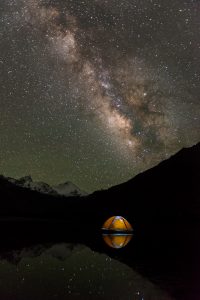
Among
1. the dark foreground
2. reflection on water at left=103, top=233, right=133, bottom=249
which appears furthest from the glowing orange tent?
the dark foreground

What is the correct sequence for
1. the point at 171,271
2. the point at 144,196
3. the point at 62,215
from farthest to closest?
the point at 62,215 < the point at 144,196 < the point at 171,271

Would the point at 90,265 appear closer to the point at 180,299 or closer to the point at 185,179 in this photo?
the point at 180,299

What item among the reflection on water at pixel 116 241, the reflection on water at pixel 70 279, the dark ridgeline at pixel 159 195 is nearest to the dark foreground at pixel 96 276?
the reflection on water at pixel 70 279

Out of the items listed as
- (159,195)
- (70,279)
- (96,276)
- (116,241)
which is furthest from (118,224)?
(159,195)

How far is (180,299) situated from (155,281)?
3814 millimetres

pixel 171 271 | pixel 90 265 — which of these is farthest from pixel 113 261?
pixel 171 271

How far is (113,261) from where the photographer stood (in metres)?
21.0

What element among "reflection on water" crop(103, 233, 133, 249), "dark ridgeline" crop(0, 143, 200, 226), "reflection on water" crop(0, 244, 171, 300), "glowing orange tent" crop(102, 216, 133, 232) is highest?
"dark ridgeline" crop(0, 143, 200, 226)

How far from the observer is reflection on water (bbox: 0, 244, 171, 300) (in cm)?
1200

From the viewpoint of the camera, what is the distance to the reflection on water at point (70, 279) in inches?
473

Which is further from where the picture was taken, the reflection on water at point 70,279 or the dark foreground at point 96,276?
the dark foreground at point 96,276

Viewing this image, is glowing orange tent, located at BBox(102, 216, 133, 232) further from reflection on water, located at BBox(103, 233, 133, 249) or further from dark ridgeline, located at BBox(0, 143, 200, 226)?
dark ridgeline, located at BBox(0, 143, 200, 226)

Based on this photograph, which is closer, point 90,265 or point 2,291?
point 2,291

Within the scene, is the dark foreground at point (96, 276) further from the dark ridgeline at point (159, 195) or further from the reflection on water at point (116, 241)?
the dark ridgeline at point (159, 195)
